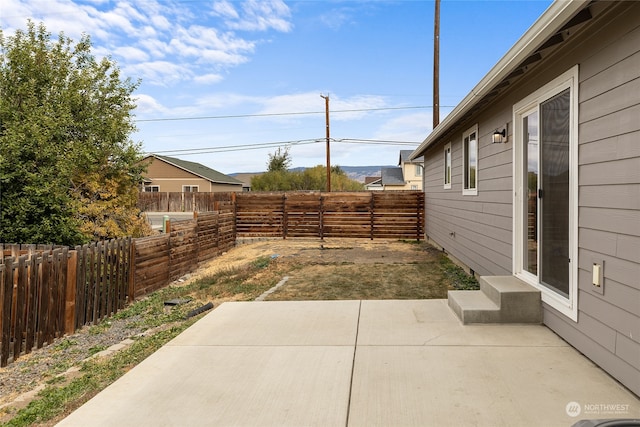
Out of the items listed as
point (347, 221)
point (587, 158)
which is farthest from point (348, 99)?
point (587, 158)

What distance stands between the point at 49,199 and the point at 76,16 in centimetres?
561

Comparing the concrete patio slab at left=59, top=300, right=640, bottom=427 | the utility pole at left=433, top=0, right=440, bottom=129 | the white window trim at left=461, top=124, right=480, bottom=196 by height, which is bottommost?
the concrete patio slab at left=59, top=300, right=640, bottom=427

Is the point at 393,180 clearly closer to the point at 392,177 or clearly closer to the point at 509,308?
the point at 392,177

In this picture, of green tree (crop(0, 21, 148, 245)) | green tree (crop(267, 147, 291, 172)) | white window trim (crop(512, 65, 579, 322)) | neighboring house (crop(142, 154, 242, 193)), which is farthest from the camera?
green tree (crop(267, 147, 291, 172))

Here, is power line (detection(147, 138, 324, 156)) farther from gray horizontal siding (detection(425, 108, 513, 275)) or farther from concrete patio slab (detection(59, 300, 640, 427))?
concrete patio slab (detection(59, 300, 640, 427))

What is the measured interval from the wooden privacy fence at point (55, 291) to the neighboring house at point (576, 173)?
5523 millimetres

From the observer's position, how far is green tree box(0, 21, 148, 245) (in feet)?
25.7

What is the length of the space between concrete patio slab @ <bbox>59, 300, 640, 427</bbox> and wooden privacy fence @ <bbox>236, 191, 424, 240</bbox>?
34.2ft

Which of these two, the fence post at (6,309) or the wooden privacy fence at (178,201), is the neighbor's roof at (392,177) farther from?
the fence post at (6,309)

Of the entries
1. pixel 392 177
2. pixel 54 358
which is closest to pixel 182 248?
pixel 54 358

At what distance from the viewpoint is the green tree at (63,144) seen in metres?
7.82

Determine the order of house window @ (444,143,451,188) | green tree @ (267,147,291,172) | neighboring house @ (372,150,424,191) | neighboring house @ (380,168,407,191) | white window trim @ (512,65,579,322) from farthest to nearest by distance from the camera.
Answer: green tree @ (267,147,291,172) → neighboring house @ (380,168,407,191) → neighboring house @ (372,150,424,191) → house window @ (444,143,451,188) → white window trim @ (512,65,579,322)

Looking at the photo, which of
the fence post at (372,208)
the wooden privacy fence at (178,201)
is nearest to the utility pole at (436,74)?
the fence post at (372,208)

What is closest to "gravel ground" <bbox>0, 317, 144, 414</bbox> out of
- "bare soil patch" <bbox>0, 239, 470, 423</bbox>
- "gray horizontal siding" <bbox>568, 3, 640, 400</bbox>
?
"bare soil patch" <bbox>0, 239, 470, 423</bbox>
